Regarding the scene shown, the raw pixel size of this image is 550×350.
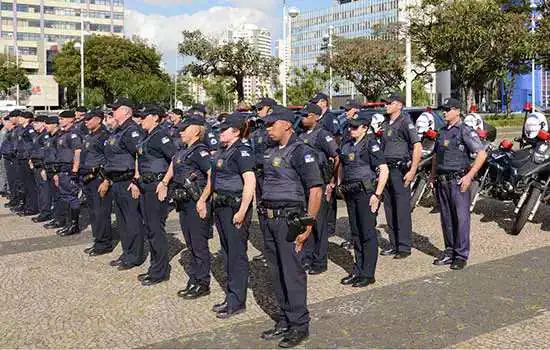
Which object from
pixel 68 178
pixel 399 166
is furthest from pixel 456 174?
pixel 68 178

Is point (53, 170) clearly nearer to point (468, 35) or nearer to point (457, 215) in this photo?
point (457, 215)

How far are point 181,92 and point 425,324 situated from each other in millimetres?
77387

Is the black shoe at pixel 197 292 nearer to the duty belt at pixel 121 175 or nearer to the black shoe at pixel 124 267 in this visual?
the black shoe at pixel 124 267

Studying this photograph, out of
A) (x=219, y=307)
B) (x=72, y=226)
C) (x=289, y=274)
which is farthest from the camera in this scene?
(x=72, y=226)

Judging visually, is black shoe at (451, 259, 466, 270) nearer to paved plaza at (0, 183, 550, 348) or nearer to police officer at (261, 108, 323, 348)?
paved plaza at (0, 183, 550, 348)

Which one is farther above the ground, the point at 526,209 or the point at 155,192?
the point at 155,192

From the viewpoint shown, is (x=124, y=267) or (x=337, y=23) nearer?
(x=124, y=267)

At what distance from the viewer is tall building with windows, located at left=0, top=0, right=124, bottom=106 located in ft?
339

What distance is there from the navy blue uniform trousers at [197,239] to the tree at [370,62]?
42438 mm

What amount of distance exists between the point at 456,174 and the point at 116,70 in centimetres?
5981

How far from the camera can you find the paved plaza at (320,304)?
509 cm

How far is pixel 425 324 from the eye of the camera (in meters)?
5.30

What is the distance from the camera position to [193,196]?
20.6ft

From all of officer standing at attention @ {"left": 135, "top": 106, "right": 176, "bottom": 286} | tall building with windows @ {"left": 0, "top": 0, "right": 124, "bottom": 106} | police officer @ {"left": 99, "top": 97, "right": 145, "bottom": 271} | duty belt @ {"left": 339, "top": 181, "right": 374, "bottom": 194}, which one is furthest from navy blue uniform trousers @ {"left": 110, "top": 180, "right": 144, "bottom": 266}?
tall building with windows @ {"left": 0, "top": 0, "right": 124, "bottom": 106}
